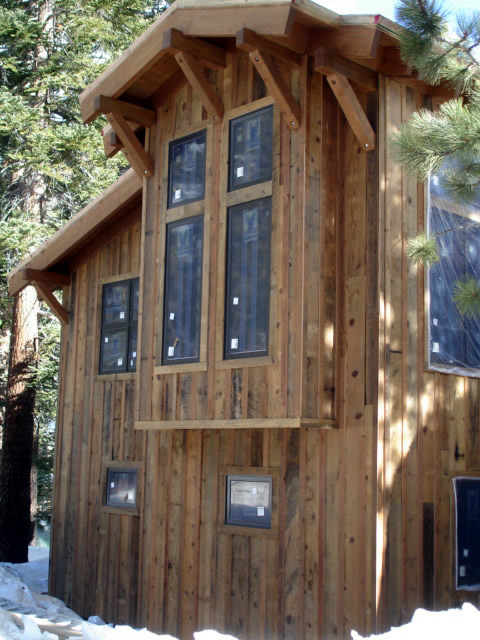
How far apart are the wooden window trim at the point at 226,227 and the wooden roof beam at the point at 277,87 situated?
19 centimetres

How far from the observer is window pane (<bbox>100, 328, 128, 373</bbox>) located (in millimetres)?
10250

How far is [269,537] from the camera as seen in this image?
24.6ft

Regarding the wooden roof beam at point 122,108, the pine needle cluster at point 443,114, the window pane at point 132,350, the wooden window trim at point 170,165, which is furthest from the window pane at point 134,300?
the pine needle cluster at point 443,114

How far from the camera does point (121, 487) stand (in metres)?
9.93

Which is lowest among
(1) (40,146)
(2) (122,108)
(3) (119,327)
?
(3) (119,327)

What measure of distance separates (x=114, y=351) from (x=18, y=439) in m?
4.52

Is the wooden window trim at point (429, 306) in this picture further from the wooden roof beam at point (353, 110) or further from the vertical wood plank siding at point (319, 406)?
the wooden roof beam at point (353, 110)

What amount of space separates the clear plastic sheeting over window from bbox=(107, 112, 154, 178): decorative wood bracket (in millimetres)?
2820

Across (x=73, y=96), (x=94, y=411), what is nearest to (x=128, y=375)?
(x=94, y=411)

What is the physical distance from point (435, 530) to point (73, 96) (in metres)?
12.2

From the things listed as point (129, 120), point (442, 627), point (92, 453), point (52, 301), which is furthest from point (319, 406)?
point (52, 301)

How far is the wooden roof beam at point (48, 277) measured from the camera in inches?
439

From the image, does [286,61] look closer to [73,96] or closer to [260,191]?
[260,191]

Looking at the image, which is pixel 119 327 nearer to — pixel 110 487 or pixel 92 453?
pixel 92 453
